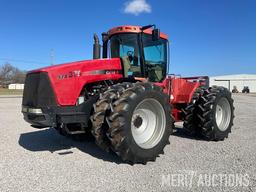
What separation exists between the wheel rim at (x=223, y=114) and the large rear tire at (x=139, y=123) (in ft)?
8.57

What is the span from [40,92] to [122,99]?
172 cm

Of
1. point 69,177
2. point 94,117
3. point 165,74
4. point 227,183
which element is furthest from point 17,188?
point 165,74

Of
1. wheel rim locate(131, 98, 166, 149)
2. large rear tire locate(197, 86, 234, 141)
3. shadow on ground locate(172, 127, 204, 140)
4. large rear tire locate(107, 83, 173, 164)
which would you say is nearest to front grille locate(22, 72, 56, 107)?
large rear tire locate(107, 83, 173, 164)

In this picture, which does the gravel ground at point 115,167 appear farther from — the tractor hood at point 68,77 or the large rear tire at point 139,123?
the tractor hood at point 68,77

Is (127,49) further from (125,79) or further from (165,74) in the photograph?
(165,74)

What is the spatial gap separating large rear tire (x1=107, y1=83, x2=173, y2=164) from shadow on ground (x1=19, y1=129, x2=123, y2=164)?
1.72 feet

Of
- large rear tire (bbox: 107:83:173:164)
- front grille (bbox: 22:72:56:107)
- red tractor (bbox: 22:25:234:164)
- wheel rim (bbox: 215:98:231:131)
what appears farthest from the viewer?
wheel rim (bbox: 215:98:231:131)

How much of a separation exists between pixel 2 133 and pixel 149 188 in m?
6.44

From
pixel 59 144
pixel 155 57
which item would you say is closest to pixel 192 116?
pixel 155 57

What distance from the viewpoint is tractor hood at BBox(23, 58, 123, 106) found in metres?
6.01

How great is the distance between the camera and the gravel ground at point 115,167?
462 cm

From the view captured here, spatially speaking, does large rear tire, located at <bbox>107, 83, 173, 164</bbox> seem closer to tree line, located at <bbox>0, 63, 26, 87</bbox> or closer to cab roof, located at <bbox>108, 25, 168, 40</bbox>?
cab roof, located at <bbox>108, 25, 168, 40</bbox>

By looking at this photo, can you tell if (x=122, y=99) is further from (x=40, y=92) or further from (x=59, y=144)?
(x=59, y=144)

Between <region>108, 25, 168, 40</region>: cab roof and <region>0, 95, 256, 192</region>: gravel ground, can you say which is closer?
<region>0, 95, 256, 192</region>: gravel ground
